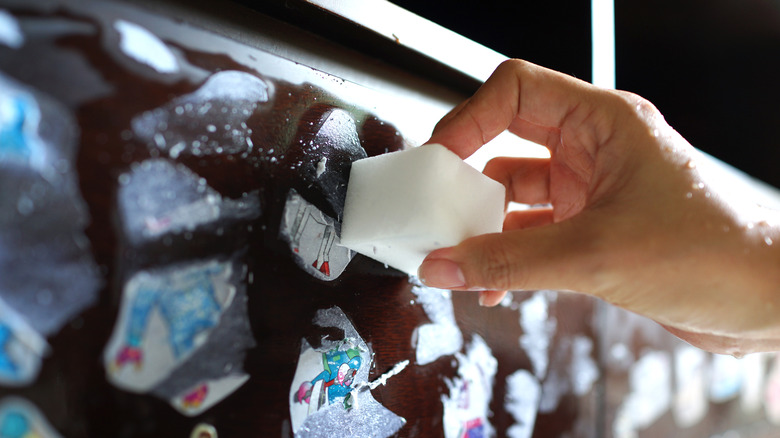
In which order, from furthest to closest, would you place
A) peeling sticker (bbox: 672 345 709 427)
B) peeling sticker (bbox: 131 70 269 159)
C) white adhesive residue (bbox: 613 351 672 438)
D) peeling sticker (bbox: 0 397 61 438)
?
peeling sticker (bbox: 672 345 709 427), white adhesive residue (bbox: 613 351 672 438), peeling sticker (bbox: 131 70 269 159), peeling sticker (bbox: 0 397 61 438)

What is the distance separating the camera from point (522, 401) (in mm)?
1050

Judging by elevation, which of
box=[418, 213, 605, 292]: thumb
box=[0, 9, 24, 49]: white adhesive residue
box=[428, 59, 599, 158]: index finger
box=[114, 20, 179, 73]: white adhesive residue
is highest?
box=[428, 59, 599, 158]: index finger

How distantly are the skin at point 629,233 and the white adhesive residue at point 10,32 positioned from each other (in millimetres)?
479

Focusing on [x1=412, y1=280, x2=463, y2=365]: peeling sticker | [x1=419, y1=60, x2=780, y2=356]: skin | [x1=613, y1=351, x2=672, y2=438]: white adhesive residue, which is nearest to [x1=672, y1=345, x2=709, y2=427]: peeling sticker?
[x1=613, y1=351, x2=672, y2=438]: white adhesive residue

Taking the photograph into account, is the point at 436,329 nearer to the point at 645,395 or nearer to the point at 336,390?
the point at 336,390

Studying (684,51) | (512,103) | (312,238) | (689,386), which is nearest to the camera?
(312,238)

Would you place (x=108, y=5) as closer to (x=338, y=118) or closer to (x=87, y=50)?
(x=87, y=50)

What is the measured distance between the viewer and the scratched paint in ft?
1.43

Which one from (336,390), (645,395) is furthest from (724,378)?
(336,390)

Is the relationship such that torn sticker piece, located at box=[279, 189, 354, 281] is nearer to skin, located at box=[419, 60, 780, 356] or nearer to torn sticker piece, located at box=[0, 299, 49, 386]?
skin, located at box=[419, 60, 780, 356]

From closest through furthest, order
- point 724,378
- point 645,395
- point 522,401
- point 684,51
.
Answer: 1. point 522,401
2. point 684,51
3. point 645,395
4. point 724,378

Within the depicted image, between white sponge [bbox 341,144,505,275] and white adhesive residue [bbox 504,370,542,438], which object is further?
white adhesive residue [bbox 504,370,542,438]

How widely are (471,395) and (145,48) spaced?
762mm

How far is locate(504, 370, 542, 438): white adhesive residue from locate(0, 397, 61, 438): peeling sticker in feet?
2.63
